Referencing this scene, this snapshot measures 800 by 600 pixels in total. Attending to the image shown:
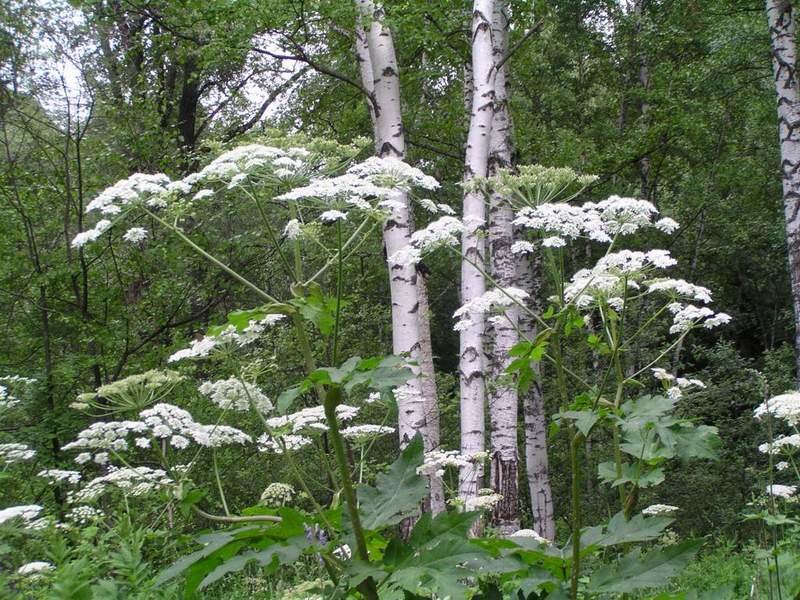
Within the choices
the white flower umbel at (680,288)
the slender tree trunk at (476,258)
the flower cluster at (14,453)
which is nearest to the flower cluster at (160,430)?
the flower cluster at (14,453)

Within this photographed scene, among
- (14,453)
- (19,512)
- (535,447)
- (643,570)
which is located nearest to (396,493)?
(643,570)

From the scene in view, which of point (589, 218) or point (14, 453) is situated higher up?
point (589, 218)

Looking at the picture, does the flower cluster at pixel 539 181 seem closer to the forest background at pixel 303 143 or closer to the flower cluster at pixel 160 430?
the forest background at pixel 303 143

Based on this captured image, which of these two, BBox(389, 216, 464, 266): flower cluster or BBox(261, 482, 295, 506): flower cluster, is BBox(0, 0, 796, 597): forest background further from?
BBox(261, 482, 295, 506): flower cluster

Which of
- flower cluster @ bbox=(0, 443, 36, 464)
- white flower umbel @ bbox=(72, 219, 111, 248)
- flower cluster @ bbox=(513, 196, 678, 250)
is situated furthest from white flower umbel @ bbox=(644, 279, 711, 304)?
flower cluster @ bbox=(0, 443, 36, 464)

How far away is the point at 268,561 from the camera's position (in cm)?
174

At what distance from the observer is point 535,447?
9.19m

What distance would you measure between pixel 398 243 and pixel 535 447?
359 cm

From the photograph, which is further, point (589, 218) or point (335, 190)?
point (589, 218)

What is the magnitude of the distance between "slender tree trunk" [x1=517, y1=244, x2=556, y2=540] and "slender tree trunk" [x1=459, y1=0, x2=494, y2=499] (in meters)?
1.62

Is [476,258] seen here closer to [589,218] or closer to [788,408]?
[589,218]

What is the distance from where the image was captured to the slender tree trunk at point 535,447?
864 centimetres

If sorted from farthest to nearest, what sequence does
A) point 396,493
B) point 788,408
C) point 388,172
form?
point 788,408 < point 388,172 < point 396,493

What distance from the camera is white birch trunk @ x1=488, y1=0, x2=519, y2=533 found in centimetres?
673
